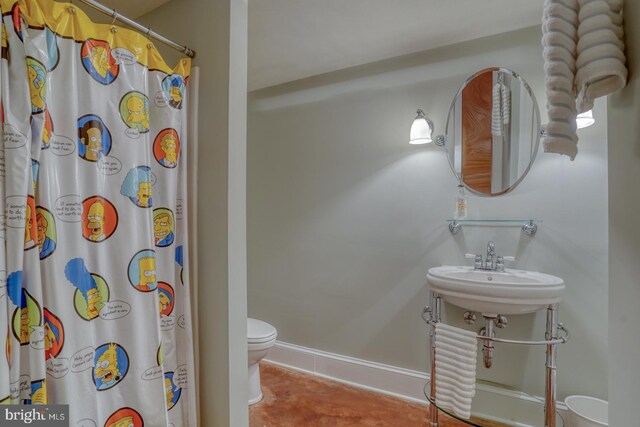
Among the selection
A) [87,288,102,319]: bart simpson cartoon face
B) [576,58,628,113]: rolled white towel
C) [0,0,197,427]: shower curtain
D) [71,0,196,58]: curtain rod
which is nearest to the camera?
[576,58,628,113]: rolled white towel

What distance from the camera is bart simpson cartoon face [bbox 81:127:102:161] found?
118 cm

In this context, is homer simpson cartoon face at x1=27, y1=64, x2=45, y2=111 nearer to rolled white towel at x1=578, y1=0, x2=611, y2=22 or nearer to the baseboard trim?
Result: rolled white towel at x1=578, y1=0, x2=611, y2=22

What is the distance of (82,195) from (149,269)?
0.35 m

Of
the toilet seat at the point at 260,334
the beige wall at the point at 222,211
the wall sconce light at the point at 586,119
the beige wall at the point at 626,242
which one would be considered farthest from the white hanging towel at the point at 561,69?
the toilet seat at the point at 260,334

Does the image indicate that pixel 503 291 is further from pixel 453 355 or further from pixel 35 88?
pixel 35 88

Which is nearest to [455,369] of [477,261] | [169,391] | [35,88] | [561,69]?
[477,261]

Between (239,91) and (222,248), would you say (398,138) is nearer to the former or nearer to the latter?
(239,91)

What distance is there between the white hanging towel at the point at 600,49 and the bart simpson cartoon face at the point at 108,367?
1.63 meters

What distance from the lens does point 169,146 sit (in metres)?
1.42

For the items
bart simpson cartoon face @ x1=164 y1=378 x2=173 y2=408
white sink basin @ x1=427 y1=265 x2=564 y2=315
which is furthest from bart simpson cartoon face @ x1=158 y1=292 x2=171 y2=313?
white sink basin @ x1=427 y1=265 x2=564 y2=315

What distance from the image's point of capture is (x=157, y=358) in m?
1.31

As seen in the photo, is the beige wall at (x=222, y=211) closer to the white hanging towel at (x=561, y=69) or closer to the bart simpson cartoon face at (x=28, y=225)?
the bart simpson cartoon face at (x=28, y=225)

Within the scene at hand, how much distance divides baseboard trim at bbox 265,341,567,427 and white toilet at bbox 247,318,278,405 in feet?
1.59

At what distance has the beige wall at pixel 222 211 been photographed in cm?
145
